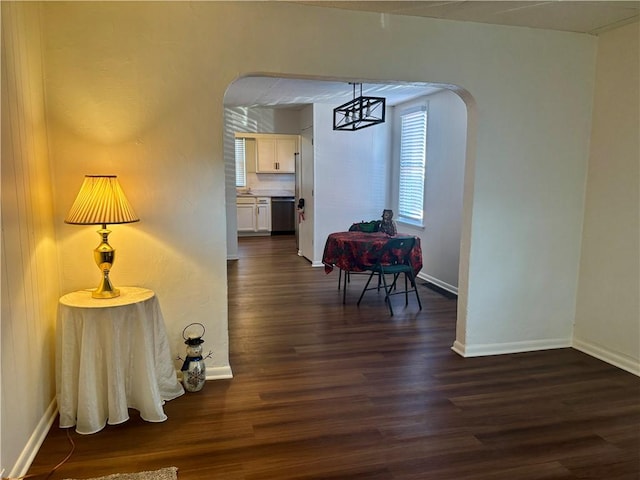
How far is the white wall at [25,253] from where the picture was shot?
81.0 inches

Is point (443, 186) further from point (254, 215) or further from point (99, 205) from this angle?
point (254, 215)

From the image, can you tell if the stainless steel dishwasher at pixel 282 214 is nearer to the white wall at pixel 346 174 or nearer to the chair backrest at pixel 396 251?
the white wall at pixel 346 174

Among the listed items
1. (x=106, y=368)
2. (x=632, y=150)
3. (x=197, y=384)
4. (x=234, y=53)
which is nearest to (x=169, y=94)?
(x=234, y=53)

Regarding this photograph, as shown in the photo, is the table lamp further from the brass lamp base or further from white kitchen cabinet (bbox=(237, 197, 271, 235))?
white kitchen cabinet (bbox=(237, 197, 271, 235))

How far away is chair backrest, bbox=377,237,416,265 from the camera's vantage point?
4.69 m

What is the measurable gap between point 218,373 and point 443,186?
3693mm

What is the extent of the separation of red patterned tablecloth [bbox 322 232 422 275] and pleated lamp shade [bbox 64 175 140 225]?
8.65ft

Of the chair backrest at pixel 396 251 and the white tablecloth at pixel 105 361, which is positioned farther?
the chair backrest at pixel 396 251

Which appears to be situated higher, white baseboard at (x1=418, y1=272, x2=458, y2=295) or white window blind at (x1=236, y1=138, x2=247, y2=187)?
white window blind at (x1=236, y1=138, x2=247, y2=187)

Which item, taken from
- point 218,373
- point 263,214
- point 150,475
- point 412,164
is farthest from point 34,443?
point 263,214

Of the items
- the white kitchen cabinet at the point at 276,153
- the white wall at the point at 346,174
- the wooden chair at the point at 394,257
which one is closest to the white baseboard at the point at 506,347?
the wooden chair at the point at 394,257

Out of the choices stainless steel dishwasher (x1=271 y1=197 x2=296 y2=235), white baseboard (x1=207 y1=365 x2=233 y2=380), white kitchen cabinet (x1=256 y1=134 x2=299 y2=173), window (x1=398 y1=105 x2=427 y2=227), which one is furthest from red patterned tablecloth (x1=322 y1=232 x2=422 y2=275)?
white kitchen cabinet (x1=256 y1=134 x2=299 y2=173)

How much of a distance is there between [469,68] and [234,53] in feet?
5.37

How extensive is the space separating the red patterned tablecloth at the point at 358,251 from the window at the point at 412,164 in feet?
4.94
